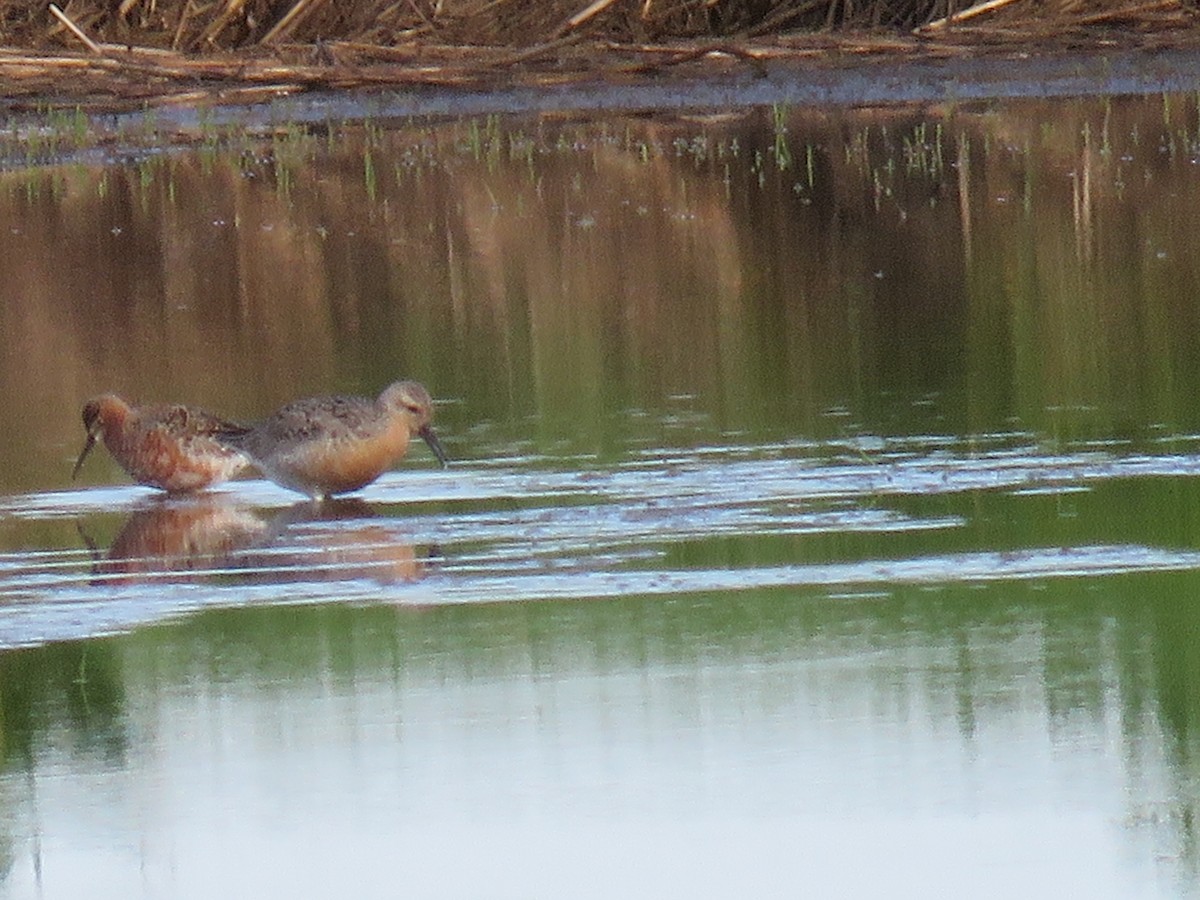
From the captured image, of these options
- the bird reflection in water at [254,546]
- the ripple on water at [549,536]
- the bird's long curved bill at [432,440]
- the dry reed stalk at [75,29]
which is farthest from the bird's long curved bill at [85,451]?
the dry reed stalk at [75,29]

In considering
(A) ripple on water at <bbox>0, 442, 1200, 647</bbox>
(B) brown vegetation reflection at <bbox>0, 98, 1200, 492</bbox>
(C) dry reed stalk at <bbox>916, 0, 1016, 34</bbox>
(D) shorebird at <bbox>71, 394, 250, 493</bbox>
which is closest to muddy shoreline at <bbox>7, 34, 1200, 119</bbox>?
(C) dry reed stalk at <bbox>916, 0, 1016, 34</bbox>

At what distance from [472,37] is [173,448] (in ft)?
44.1

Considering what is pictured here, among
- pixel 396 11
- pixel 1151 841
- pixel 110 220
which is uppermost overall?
pixel 396 11

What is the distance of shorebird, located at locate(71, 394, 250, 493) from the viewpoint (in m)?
8.70

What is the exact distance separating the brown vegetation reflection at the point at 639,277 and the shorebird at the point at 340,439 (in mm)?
591

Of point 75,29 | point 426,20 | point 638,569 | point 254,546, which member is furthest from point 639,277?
point 426,20

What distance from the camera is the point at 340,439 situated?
8195 mm

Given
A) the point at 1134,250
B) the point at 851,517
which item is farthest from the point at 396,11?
the point at 851,517

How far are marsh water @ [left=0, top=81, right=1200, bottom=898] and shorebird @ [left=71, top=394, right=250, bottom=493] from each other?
8 centimetres

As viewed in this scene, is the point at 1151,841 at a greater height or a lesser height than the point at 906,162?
lesser

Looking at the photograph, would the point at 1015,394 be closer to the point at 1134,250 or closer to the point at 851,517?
the point at 851,517

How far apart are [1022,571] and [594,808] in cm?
198

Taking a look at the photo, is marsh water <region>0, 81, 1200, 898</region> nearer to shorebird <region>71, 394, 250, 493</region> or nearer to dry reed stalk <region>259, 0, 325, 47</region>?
shorebird <region>71, 394, 250, 493</region>

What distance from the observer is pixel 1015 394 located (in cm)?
940
